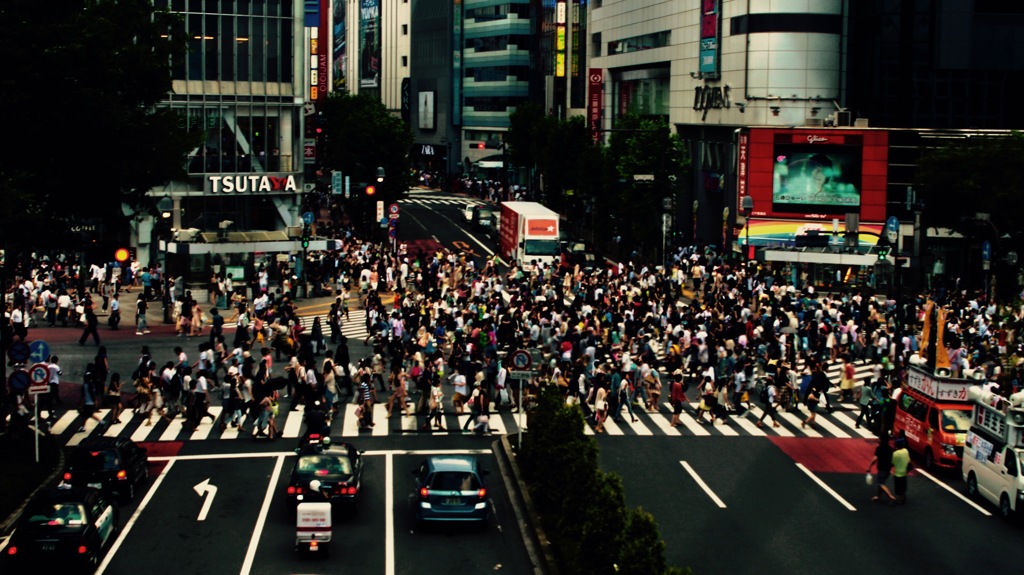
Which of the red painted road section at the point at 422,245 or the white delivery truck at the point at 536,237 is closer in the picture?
the white delivery truck at the point at 536,237

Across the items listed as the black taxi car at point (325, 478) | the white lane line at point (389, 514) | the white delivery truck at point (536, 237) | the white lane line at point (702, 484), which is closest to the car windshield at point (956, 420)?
the white lane line at point (702, 484)

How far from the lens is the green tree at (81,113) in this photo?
35.9m

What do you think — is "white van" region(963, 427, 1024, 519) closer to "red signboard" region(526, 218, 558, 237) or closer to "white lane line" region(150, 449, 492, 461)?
"white lane line" region(150, 449, 492, 461)

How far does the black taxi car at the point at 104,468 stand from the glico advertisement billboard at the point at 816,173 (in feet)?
179

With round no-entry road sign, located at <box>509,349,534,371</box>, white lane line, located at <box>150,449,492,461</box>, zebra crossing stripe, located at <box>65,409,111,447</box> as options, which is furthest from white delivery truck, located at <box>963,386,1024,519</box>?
zebra crossing stripe, located at <box>65,409,111,447</box>

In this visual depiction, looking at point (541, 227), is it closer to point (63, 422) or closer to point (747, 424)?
point (747, 424)

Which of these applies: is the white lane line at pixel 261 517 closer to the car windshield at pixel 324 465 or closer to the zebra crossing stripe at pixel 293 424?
the car windshield at pixel 324 465

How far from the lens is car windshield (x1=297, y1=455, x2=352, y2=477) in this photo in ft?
94.8

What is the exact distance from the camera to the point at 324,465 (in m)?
29.1

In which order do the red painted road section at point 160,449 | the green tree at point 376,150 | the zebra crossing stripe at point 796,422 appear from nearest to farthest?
the red painted road section at point 160,449 → the zebra crossing stripe at point 796,422 → the green tree at point 376,150

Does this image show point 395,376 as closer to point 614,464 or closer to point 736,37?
point 614,464

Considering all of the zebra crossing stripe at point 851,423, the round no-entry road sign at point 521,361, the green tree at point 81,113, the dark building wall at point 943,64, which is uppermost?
the dark building wall at point 943,64

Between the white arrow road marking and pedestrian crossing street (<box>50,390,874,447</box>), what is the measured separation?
16.1 feet

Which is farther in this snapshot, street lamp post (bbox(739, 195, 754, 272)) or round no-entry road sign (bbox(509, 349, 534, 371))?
street lamp post (bbox(739, 195, 754, 272))
